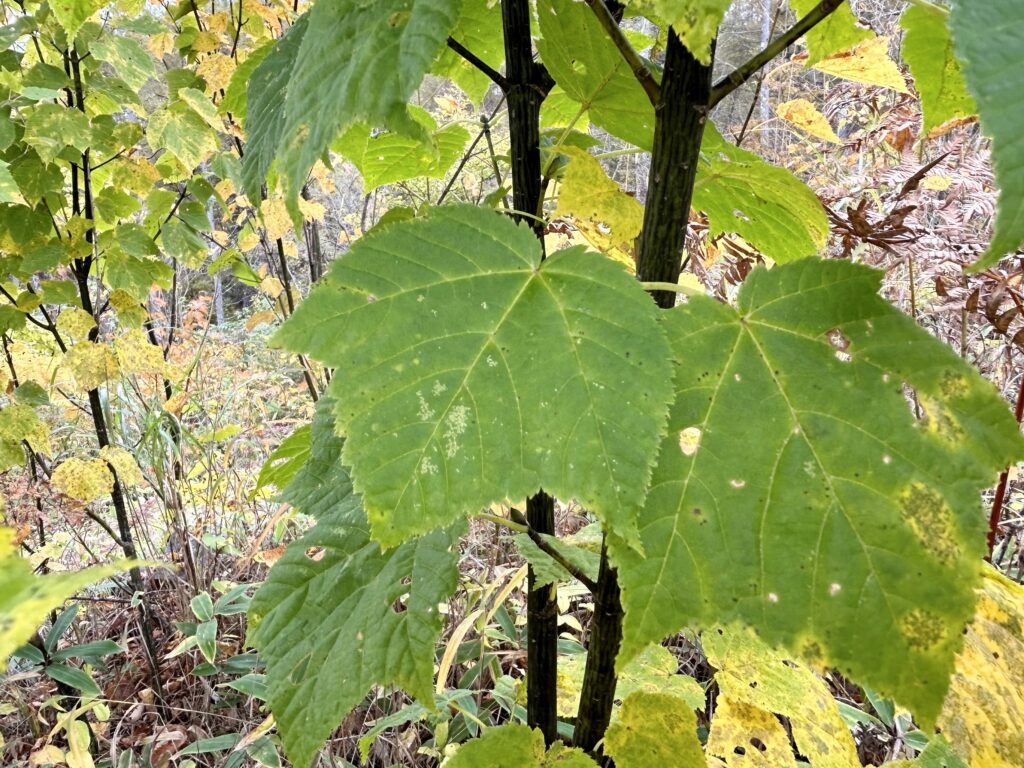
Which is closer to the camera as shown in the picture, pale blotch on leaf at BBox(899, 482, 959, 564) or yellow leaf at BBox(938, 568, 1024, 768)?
pale blotch on leaf at BBox(899, 482, 959, 564)

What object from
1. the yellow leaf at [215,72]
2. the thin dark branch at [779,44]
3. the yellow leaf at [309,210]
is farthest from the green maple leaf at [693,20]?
the yellow leaf at [309,210]

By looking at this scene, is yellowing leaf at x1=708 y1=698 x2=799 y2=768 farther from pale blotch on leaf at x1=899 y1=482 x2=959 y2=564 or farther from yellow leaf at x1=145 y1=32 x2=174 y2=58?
yellow leaf at x1=145 y1=32 x2=174 y2=58

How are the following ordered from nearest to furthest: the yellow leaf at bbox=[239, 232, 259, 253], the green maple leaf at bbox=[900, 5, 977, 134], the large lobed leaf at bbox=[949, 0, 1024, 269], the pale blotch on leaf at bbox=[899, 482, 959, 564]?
the large lobed leaf at bbox=[949, 0, 1024, 269], the pale blotch on leaf at bbox=[899, 482, 959, 564], the green maple leaf at bbox=[900, 5, 977, 134], the yellow leaf at bbox=[239, 232, 259, 253]

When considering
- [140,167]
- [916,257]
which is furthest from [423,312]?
[140,167]

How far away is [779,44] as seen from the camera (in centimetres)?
45

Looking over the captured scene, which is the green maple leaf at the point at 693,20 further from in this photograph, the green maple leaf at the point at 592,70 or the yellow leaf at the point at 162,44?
the yellow leaf at the point at 162,44

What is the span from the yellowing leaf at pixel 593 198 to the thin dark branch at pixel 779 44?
0.15 meters

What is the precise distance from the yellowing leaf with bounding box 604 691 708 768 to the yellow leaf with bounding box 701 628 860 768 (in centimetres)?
13

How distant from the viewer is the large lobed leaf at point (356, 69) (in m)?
0.41

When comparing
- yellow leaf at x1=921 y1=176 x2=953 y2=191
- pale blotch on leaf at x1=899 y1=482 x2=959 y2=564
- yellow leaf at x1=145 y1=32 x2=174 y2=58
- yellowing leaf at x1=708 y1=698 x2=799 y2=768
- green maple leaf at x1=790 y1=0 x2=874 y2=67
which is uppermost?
yellow leaf at x1=145 y1=32 x2=174 y2=58

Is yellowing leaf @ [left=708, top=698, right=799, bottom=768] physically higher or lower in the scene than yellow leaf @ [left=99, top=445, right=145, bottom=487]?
lower

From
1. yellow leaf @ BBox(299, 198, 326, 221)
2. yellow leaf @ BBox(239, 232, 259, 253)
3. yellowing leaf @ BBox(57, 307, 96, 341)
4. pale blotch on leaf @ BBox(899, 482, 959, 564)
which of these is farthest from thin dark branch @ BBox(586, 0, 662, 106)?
yellow leaf @ BBox(239, 232, 259, 253)

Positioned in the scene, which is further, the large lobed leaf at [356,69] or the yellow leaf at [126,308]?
the yellow leaf at [126,308]

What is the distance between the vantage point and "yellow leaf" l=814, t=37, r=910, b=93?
85 centimetres
